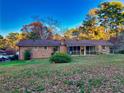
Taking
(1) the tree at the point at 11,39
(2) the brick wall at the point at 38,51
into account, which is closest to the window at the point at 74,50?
(2) the brick wall at the point at 38,51

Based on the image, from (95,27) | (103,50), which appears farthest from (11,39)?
(103,50)

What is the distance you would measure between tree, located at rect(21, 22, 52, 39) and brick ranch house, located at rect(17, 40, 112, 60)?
1380 centimetres

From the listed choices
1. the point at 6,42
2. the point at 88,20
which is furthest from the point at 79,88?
the point at 6,42

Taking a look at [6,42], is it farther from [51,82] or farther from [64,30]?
[51,82]

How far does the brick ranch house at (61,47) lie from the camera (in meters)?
40.5

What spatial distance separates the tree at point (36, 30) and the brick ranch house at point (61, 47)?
45.3 feet

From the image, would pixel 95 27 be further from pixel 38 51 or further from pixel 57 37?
pixel 38 51

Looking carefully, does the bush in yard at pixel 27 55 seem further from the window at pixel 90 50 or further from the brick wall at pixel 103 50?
the brick wall at pixel 103 50

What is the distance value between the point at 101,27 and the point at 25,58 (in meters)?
22.3

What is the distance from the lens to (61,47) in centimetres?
4188

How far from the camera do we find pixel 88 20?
172 ft

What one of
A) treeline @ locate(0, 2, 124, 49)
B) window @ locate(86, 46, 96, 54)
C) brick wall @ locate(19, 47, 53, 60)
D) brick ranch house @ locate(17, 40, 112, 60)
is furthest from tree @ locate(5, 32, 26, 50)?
window @ locate(86, 46, 96, 54)

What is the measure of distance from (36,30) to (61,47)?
16.1 m

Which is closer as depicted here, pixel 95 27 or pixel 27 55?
pixel 27 55
